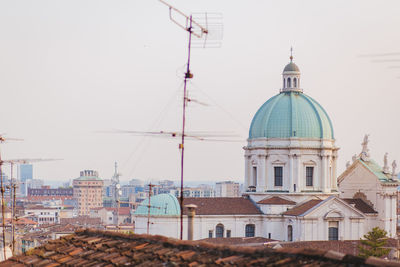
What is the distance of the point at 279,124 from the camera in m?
62.3

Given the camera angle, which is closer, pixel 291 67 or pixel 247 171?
pixel 247 171

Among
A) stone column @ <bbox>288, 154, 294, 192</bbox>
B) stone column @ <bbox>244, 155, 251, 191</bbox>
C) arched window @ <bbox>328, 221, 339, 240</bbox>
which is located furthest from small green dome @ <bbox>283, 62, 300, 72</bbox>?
arched window @ <bbox>328, 221, 339, 240</bbox>

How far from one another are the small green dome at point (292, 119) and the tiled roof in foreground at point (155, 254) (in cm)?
4522

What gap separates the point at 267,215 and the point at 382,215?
8.82 m

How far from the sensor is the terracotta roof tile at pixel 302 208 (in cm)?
5906

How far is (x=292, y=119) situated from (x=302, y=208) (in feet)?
20.8

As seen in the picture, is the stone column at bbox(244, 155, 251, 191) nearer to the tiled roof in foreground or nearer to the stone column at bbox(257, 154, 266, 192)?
the stone column at bbox(257, 154, 266, 192)

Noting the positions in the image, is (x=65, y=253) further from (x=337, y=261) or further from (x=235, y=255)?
(x=337, y=261)

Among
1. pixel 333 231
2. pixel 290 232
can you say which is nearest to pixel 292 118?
pixel 290 232

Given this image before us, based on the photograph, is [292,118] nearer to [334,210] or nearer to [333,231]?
[334,210]

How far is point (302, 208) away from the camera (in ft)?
196

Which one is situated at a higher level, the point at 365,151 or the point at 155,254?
the point at 365,151

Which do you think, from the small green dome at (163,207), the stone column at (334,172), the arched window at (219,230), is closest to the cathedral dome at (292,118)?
the stone column at (334,172)

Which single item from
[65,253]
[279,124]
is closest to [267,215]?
[279,124]
